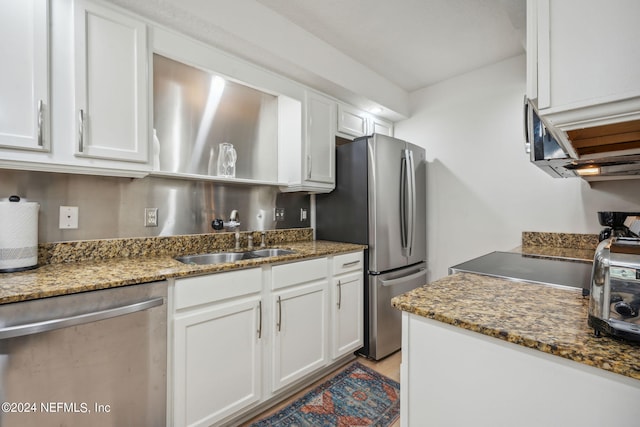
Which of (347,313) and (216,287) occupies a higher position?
(216,287)

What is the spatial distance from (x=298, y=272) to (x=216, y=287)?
0.55 m

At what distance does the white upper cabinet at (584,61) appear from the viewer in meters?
0.62

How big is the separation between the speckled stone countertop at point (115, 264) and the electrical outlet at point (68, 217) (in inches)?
3.6

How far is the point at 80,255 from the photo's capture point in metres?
1.53

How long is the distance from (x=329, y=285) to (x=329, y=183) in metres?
0.89

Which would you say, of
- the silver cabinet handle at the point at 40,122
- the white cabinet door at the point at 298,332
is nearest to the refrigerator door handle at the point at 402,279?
the white cabinet door at the point at 298,332

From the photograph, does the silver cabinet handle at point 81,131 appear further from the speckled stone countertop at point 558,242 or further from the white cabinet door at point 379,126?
the speckled stone countertop at point 558,242

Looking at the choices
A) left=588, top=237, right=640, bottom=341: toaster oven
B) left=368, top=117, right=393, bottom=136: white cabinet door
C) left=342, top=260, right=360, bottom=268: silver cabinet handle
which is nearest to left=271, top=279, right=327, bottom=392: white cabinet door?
left=342, top=260, right=360, bottom=268: silver cabinet handle

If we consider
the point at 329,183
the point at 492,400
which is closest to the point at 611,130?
the point at 492,400

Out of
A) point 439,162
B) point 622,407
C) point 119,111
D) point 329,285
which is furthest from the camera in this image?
point 439,162

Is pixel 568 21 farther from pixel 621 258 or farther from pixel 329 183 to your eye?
pixel 329 183

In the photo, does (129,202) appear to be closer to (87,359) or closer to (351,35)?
(87,359)

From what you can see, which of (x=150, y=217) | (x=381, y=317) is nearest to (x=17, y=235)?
(x=150, y=217)

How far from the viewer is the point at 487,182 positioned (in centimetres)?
266
